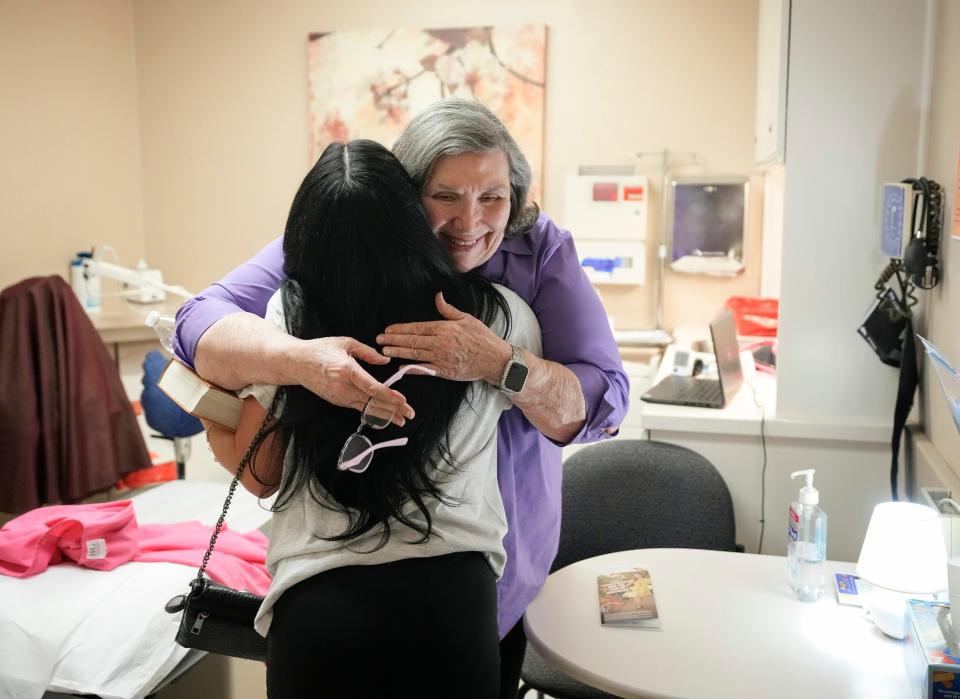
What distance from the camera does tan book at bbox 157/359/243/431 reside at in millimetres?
1284

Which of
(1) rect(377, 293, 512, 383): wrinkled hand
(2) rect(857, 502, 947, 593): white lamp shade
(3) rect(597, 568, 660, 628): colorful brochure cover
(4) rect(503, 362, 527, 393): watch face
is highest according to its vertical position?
(1) rect(377, 293, 512, 383): wrinkled hand

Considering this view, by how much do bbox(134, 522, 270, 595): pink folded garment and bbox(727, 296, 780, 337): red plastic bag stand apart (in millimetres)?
2153

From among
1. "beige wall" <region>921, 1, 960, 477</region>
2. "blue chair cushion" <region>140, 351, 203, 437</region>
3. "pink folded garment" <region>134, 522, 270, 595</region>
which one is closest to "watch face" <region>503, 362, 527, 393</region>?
"beige wall" <region>921, 1, 960, 477</region>

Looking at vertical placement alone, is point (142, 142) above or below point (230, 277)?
above

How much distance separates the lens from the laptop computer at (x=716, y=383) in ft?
8.33

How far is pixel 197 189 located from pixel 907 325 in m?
3.42

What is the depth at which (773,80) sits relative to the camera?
8.04ft

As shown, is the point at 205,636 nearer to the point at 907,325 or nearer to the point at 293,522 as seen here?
the point at 293,522

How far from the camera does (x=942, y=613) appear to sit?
1.37m

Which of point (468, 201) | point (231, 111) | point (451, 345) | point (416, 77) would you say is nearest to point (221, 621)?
point (451, 345)

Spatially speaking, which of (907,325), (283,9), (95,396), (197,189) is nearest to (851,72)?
(907,325)

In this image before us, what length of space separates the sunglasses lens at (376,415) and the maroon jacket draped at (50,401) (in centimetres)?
220

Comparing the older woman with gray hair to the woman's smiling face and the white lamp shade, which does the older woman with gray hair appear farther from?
the white lamp shade

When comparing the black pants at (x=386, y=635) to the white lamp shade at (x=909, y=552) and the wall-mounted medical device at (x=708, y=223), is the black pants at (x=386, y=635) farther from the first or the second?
the wall-mounted medical device at (x=708, y=223)
